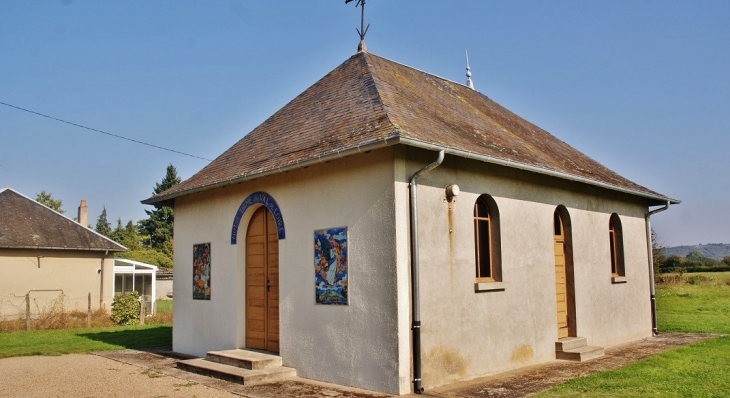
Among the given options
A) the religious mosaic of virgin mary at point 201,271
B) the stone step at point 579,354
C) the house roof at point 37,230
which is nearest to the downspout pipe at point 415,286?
the stone step at point 579,354

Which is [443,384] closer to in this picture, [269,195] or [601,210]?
[269,195]

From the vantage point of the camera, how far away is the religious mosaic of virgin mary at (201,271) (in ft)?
40.6

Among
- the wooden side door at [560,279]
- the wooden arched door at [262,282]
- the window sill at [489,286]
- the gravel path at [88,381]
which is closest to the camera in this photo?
the gravel path at [88,381]

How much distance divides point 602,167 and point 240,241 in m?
9.63

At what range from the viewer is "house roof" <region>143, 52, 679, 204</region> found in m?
9.09

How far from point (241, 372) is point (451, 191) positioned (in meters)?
4.28

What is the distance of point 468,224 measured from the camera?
9.66 m

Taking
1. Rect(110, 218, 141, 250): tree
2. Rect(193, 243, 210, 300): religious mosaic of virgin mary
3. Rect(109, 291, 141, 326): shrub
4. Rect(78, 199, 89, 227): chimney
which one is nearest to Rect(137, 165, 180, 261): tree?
Rect(110, 218, 141, 250): tree

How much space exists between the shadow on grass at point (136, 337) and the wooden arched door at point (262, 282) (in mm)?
4564

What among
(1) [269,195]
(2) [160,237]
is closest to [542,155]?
(1) [269,195]

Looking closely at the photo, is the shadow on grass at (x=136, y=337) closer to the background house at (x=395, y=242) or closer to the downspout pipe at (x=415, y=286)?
the background house at (x=395, y=242)

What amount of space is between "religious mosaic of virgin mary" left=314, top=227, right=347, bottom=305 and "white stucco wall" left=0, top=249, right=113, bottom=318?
64.5ft

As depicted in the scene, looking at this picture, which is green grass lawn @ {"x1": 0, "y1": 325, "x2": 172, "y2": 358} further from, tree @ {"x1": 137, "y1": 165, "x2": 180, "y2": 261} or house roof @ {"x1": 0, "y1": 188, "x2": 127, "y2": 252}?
tree @ {"x1": 137, "y1": 165, "x2": 180, "y2": 261}

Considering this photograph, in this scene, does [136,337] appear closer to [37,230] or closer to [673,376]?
[673,376]
